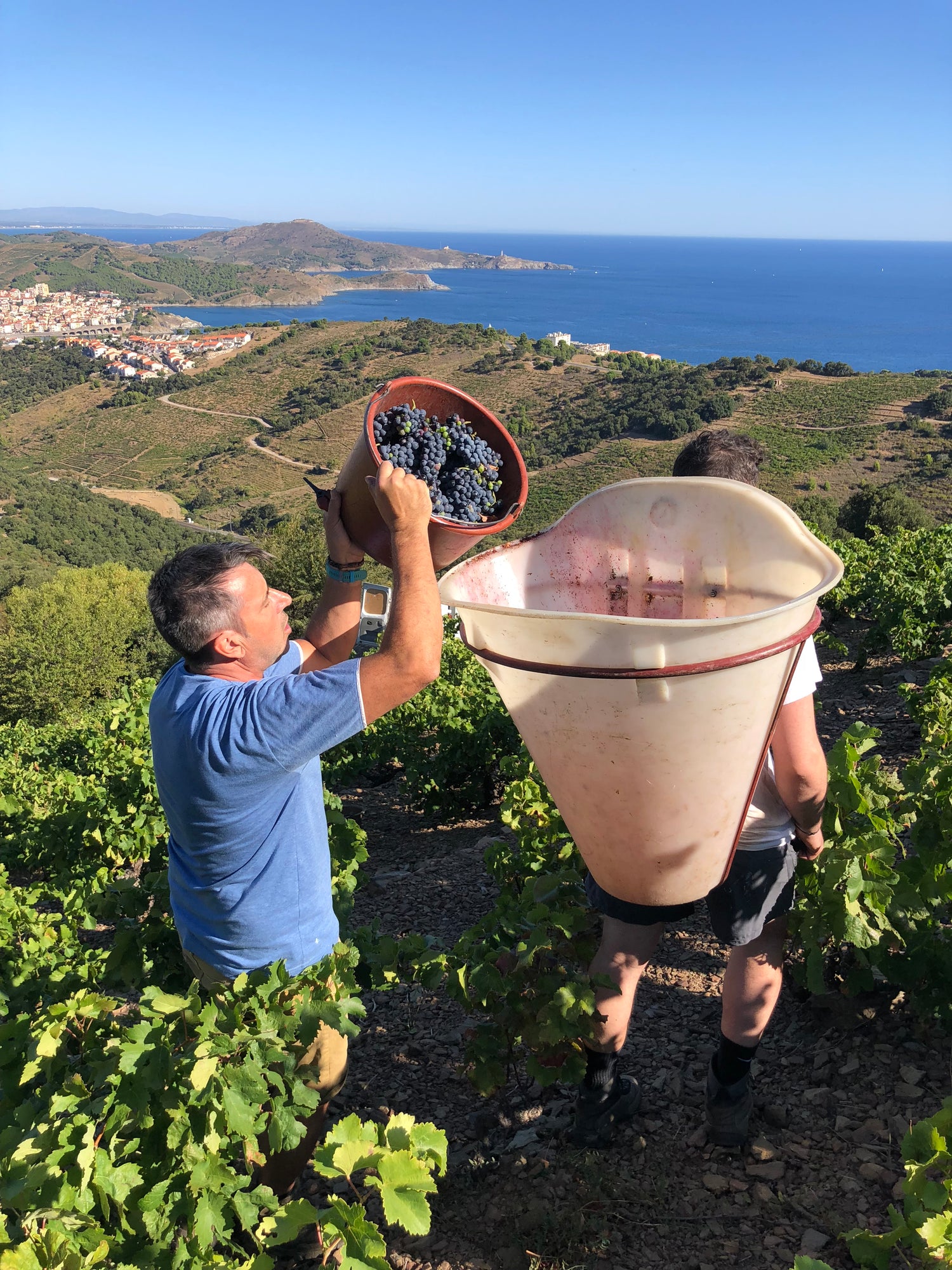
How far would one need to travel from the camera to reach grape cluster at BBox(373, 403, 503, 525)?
6.30ft

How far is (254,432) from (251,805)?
78.4 metres

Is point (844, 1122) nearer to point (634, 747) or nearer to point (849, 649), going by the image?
point (634, 747)

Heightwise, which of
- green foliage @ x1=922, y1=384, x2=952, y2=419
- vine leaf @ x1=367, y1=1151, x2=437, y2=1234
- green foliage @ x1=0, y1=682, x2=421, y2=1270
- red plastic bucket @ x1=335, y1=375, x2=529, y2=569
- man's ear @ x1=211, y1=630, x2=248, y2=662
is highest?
red plastic bucket @ x1=335, y1=375, x2=529, y2=569

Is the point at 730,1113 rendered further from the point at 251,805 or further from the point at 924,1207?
the point at 251,805

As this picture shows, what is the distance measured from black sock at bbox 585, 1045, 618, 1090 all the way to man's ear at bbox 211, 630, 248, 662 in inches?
56.1

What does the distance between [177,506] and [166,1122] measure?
65.6 metres

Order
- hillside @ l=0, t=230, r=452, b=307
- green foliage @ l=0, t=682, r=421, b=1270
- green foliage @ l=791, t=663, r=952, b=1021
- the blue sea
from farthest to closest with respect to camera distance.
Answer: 1. hillside @ l=0, t=230, r=452, b=307
2. the blue sea
3. green foliage @ l=791, t=663, r=952, b=1021
4. green foliage @ l=0, t=682, r=421, b=1270

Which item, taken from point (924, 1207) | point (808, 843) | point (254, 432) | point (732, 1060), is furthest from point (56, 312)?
point (924, 1207)

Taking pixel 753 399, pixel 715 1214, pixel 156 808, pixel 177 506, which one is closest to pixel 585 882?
pixel 715 1214

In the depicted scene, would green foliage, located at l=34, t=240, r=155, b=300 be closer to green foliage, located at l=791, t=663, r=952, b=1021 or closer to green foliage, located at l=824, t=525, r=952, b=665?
green foliage, located at l=824, t=525, r=952, b=665

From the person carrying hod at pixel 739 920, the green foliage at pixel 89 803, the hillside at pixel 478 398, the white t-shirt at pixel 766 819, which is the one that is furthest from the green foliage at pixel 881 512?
the white t-shirt at pixel 766 819

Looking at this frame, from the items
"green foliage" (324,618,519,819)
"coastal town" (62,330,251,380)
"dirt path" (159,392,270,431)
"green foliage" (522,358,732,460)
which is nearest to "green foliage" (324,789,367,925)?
"green foliage" (324,618,519,819)

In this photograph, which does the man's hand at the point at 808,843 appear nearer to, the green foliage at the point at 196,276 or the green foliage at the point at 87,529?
the green foliage at the point at 87,529

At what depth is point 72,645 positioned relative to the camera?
2988 centimetres
